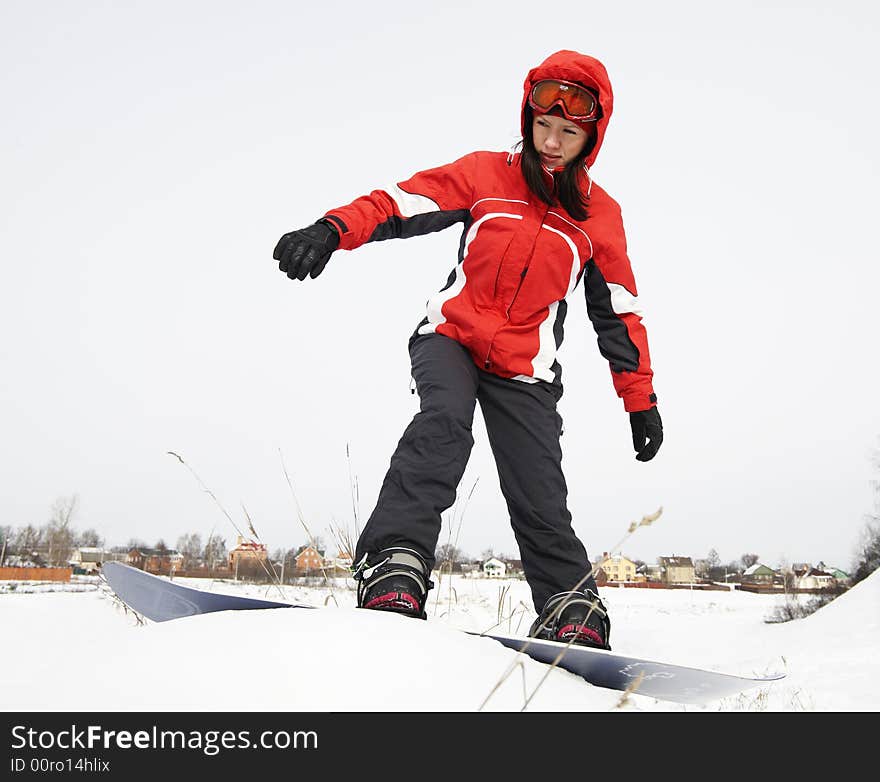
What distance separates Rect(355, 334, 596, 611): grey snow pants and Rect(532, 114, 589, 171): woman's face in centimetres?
70

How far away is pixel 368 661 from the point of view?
0.90m

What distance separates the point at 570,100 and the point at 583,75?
86mm

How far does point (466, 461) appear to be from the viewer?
62.8 inches

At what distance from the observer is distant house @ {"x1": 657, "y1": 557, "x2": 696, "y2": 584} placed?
63.4ft

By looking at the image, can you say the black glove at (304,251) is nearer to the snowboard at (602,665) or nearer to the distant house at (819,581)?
the snowboard at (602,665)

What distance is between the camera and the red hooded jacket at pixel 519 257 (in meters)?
1.80

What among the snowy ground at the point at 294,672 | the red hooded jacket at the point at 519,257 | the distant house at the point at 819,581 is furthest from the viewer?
the distant house at the point at 819,581

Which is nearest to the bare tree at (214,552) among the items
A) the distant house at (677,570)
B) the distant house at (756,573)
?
the distant house at (677,570)

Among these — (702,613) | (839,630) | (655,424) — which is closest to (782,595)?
(702,613)

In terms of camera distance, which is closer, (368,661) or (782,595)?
(368,661)

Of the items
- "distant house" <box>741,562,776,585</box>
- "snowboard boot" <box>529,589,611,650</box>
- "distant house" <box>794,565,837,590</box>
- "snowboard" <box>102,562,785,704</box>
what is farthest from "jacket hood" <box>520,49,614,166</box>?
"distant house" <box>741,562,776,585</box>

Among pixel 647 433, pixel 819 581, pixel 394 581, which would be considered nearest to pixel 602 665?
pixel 394 581
